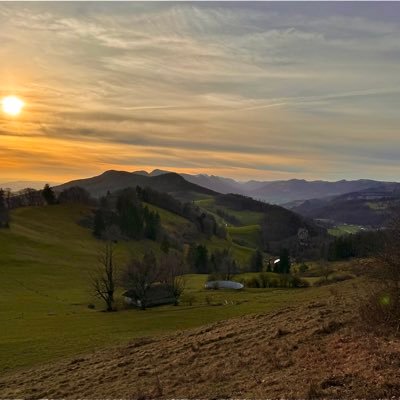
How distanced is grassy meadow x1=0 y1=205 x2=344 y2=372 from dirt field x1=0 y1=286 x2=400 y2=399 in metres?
9.76

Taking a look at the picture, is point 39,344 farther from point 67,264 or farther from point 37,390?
point 67,264

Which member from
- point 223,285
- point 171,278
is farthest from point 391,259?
point 223,285

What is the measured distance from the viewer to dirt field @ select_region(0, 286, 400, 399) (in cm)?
1482

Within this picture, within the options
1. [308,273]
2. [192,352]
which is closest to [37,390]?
[192,352]

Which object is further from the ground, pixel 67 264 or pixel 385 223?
pixel 385 223

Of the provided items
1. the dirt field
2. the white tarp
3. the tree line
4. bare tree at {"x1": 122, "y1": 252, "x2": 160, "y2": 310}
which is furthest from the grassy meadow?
the dirt field

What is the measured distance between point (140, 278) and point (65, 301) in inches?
581

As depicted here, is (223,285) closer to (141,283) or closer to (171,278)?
(171,278)

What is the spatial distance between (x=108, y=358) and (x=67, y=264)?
327 feet

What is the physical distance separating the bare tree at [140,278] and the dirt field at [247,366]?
4330 centimetres

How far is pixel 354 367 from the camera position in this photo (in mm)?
15680

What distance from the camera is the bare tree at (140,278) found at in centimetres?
7525

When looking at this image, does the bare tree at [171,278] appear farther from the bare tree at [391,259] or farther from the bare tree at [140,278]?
the bare tree at [391,259]

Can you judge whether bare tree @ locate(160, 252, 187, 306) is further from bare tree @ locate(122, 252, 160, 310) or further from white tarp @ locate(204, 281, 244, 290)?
white tarp @ locate(204, 281, 244, 290)
